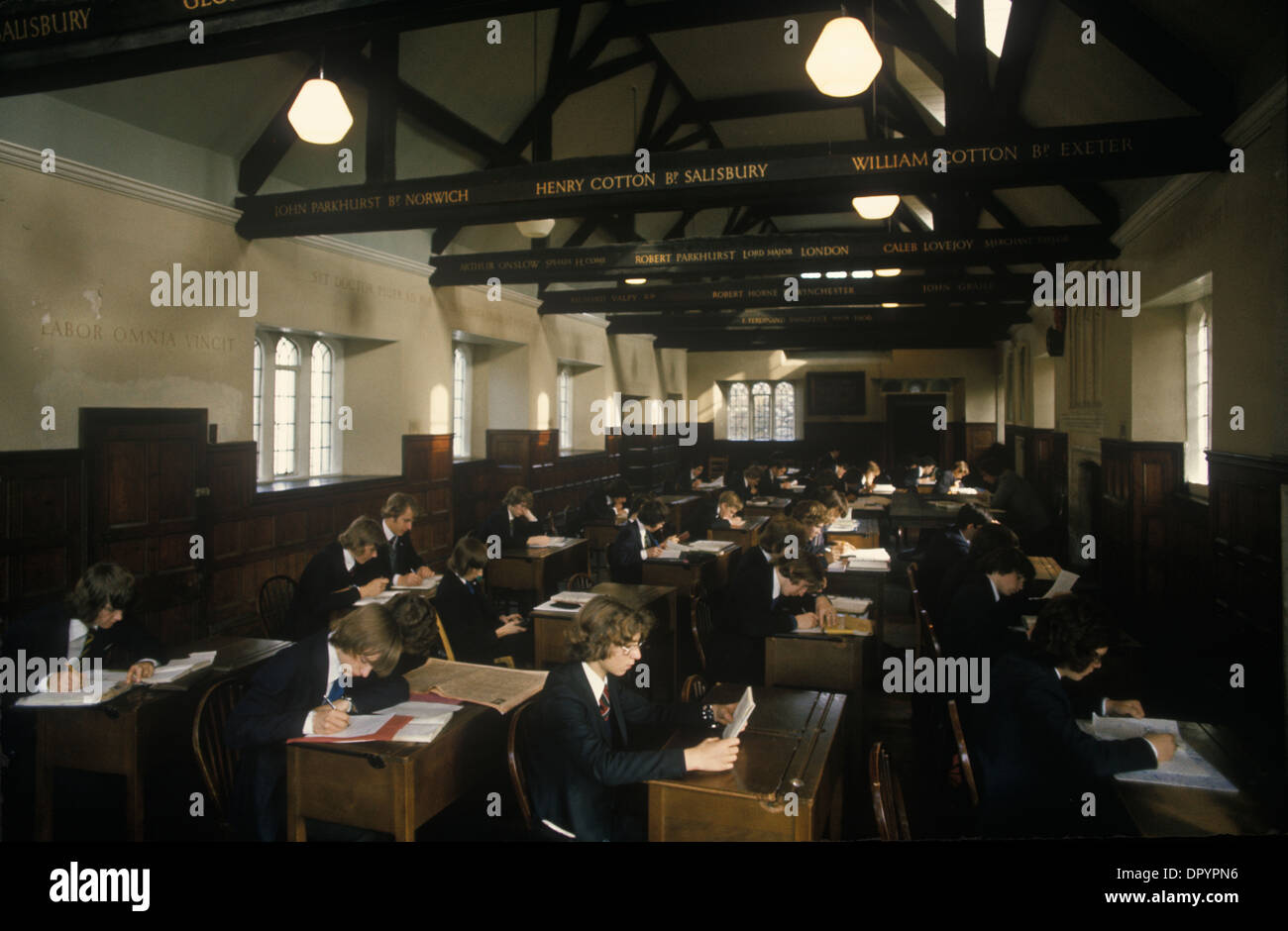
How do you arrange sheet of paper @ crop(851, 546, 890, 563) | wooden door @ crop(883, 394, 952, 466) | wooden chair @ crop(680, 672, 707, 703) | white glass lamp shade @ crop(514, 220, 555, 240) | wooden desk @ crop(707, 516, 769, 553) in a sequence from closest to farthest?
wooden chair @ crop(680, 672, 707, 703), sheet of paper @ crop(851, 546, 890, 563), white glass lamp shade @ crop(514, 220, 555, 240), wooden desk @ crop(707, 516, 769, 553), wooden door @ crop(883, 394, 952, 466)

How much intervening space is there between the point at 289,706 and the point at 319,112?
324cm

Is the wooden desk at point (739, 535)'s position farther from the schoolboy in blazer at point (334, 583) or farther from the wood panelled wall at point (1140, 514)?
the schoolboy in blazer at point (334, 583)

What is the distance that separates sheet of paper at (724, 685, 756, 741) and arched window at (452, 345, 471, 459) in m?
9.48

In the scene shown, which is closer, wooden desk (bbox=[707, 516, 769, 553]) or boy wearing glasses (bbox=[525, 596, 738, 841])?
boy wearing glasses (bbox=[525, 596, 738, 841])

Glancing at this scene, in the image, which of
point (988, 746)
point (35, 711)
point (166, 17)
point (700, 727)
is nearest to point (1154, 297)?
point (988, 746)

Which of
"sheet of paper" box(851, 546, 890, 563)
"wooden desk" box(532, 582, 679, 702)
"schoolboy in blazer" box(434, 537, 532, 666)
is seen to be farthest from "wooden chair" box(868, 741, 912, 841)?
"sheet of paper" box(851, 546, 890, 563)

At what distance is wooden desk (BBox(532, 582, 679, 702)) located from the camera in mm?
5156

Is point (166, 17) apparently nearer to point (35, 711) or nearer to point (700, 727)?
point (35, 711)

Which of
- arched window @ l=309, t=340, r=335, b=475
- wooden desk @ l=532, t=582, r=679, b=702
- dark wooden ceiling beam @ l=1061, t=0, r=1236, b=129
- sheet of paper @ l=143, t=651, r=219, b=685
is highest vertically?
dark wooden ceiling beam @ l=1061, t=0, r=1236, b=129

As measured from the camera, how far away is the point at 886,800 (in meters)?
2.42

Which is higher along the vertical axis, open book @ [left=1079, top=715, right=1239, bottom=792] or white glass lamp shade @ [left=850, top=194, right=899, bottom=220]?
white glass lamp shade @ [left=850, top=194, right=899, bottom=220]

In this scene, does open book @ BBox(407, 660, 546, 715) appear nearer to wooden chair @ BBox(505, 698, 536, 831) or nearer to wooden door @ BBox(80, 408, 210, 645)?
wooden chair @ BBox(505, 698, 536, 831)

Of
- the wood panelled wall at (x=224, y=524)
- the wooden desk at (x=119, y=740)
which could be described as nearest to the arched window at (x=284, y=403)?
the wood panelled wall at (x=224, y=524)

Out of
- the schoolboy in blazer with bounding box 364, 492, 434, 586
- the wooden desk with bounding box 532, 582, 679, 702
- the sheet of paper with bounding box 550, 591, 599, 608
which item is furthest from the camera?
the schoolboy in blazer with bounding box 364, 492, 434, 586
